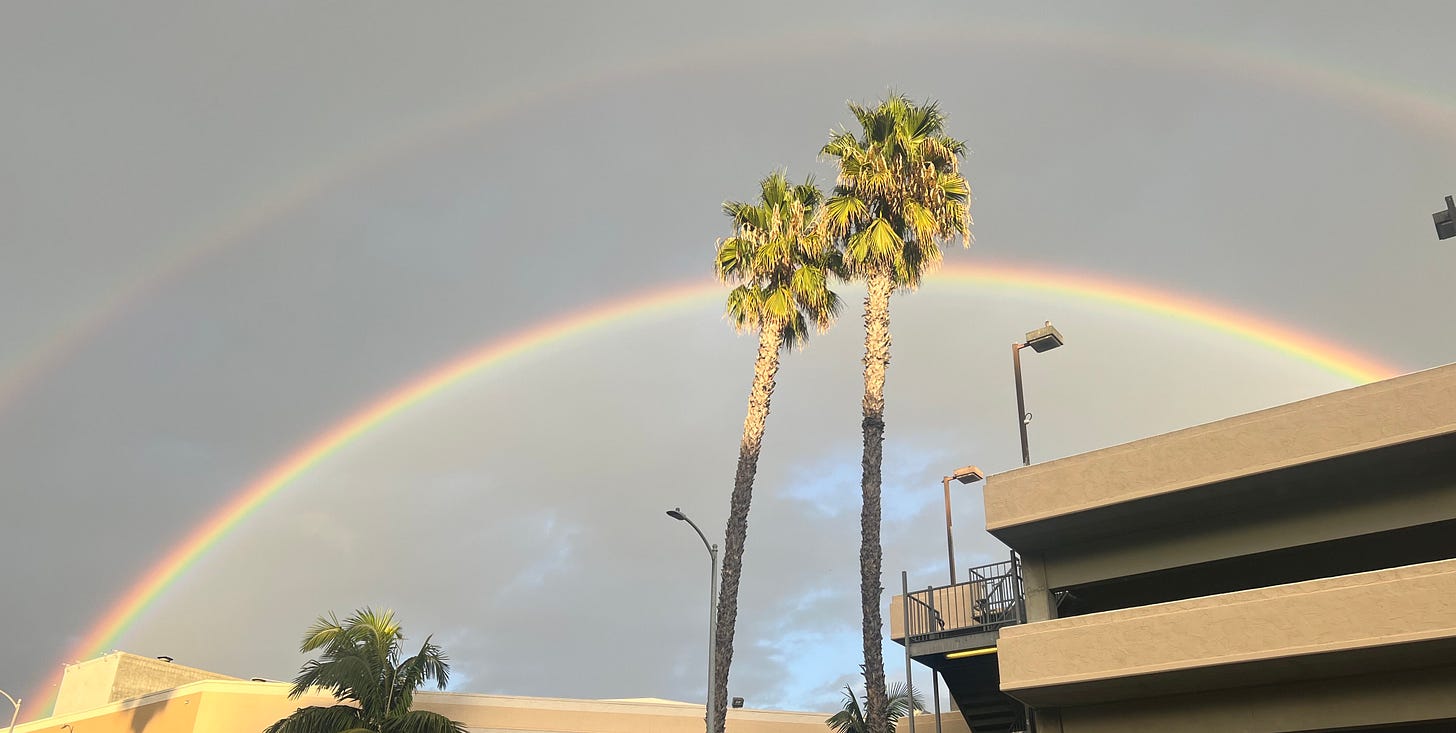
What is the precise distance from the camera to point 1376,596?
14.8 meters

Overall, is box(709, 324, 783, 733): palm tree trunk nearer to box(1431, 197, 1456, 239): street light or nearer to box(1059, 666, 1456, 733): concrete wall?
box(1059, 666, 1456, 733): concrete wall

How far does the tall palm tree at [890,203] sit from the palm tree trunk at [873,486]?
4cm

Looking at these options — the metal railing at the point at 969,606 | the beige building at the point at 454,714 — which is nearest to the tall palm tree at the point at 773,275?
the metal railing at the point at 969,606

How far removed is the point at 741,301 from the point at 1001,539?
11.1 metres

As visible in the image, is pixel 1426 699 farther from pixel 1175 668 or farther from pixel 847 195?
pixel 847 195

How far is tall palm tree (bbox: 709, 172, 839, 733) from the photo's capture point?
1062 inches

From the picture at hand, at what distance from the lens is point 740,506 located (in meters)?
24.8

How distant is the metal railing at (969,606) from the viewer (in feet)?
67.9

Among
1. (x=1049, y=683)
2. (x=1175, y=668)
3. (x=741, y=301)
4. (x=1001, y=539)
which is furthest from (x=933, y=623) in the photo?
(x=741, y=301)

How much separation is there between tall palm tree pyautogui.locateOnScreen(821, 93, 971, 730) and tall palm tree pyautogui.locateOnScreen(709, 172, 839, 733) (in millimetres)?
1041

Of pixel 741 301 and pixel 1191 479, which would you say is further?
pixel 741 301

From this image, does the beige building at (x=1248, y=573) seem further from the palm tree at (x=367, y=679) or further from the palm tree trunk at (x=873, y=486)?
the palm tree at (x=367, y=679)

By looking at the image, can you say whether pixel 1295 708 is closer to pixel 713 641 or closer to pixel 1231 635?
pixel 1231 635

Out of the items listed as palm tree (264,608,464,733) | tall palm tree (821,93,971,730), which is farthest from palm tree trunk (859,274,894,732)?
palm tree (264,608,464,733)
